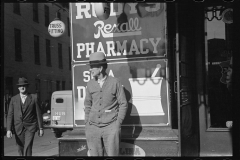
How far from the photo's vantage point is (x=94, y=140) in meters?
5.39

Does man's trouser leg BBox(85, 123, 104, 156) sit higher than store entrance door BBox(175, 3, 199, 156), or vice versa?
store entrance door BBox(175, 3, 199, 156)

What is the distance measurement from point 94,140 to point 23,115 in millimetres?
1823

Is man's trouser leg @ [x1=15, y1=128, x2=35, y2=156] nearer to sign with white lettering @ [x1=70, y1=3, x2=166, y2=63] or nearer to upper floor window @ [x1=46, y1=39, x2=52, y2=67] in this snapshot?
sign with white lettering @ [x1=70, y1=3, x2=166, y2=63]

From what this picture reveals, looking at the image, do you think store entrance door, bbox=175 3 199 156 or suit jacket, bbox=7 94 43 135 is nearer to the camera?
store entrance door, bbox=175 3 199 156

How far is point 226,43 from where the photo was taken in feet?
21.2

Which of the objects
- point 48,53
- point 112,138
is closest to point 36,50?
point 48,53

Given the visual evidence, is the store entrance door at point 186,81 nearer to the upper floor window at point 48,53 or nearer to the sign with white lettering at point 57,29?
the sign with white lettering at point 57,29

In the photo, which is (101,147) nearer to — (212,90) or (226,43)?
(212,90)

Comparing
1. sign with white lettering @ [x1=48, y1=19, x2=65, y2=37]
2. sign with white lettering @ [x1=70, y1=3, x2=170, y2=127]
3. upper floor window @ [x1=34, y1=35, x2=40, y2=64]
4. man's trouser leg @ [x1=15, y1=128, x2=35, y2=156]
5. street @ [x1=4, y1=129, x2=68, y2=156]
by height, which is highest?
upper floor window @ [x1=34, y1=35, x2=40, y2=64]

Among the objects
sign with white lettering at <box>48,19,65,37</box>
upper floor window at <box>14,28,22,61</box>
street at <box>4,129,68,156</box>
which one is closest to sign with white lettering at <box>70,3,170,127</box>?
sign with white lettering at <box>48,19,65,37</box>

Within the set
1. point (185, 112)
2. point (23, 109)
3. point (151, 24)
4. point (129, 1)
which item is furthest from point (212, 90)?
point (23, 109)

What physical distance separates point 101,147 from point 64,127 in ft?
23.5

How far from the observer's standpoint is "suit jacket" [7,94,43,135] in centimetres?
621

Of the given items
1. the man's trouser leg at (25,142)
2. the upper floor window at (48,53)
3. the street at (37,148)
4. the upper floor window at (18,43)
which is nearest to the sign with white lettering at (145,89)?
the man's trouser leg at (25,142)
